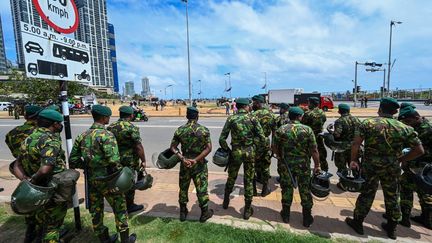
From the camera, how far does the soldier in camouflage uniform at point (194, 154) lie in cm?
350

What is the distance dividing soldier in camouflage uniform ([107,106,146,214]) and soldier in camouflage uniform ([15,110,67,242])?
2.67 feet

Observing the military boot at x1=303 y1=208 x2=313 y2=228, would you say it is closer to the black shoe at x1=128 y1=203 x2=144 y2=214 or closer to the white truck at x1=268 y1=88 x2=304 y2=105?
the black shoe at x1=128 y1=203 x2=144 y2=214

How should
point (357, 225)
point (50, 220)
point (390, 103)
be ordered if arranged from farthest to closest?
1. point (357, 225)
2. point (390, 103)
3. point (50, 220)

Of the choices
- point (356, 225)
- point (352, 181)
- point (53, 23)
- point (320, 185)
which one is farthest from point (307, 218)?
point (53, 23)

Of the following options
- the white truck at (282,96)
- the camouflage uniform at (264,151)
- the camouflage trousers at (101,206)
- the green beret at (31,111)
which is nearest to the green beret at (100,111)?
the camouflage trousers at (101,206)

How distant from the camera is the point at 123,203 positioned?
2912 millimetres

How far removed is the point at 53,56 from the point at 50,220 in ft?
6.33

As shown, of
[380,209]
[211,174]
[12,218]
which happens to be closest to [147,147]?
[211,174]

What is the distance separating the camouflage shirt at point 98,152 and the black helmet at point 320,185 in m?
2.66

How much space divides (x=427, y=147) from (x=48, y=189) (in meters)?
4.86

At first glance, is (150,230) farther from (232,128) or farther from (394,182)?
(394,182)

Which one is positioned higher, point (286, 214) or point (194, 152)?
point (194, 152)

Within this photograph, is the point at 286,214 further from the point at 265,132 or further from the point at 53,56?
the point at 53,56

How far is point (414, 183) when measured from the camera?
3.50 meters
